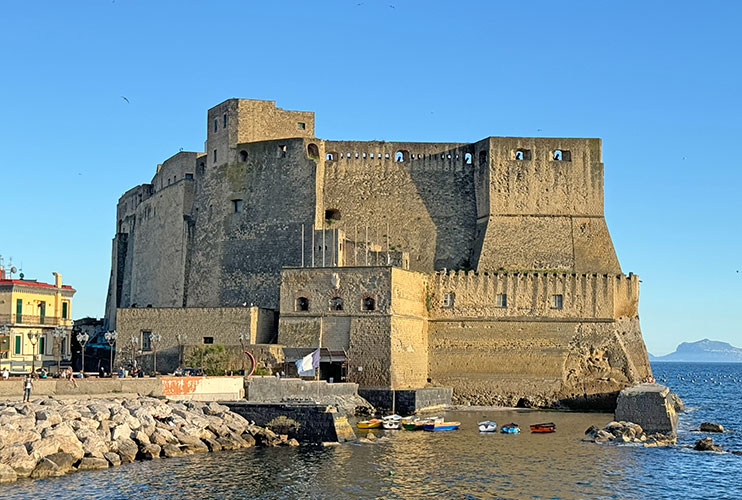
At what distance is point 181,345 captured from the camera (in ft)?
131

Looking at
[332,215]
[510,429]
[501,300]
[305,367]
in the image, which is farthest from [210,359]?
[510,429]

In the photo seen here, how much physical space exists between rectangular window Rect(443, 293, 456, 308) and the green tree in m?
9.53

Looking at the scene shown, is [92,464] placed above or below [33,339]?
below

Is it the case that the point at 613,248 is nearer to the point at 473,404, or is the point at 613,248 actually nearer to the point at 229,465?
the point at 473,404

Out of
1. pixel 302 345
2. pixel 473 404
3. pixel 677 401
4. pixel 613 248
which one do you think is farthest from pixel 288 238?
pixel 677 401

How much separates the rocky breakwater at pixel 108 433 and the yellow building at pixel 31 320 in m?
11.2

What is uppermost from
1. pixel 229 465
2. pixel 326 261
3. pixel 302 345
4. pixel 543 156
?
pixel 543 156

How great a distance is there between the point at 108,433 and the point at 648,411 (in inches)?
690

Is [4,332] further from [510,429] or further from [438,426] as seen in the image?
[510,429]

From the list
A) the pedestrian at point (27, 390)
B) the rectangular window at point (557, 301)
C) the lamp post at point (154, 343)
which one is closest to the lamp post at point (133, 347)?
the lamp post at point (154, 343)

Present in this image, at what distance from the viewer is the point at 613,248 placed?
45.7 meters

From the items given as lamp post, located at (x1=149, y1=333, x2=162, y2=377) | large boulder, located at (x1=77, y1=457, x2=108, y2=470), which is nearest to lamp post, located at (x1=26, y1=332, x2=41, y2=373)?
lamp post, located at (x1=149, y1=333, x2=162, y2=377)

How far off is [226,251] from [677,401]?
73.9 feet

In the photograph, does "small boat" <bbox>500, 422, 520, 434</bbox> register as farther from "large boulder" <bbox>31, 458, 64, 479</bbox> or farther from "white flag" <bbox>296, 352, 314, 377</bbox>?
"large boulder" <bbox>31, 458, 64, 479</bbox>
